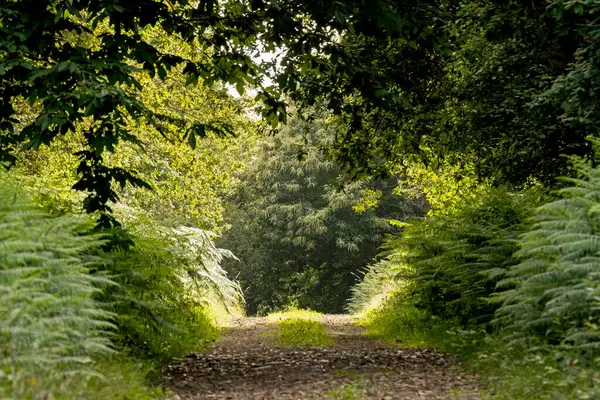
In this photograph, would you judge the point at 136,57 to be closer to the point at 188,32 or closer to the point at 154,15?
the point at 154,15

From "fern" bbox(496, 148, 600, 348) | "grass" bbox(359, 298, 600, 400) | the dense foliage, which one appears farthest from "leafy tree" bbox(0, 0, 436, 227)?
"grass" bbox(359, 298, 600, 400)

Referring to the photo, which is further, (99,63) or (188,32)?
(188,32)

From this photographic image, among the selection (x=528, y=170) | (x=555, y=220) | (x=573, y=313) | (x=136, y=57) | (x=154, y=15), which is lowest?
(x=573, y=313)

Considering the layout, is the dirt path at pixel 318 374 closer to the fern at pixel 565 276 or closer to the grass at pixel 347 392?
the grass at pixel 347 392

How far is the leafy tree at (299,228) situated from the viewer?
42281 mm

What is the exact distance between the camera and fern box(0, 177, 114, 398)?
211 inches

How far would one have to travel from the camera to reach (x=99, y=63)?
348 inches

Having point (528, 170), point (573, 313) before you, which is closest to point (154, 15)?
point (573, 313)

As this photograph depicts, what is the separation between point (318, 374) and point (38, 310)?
13.9ft

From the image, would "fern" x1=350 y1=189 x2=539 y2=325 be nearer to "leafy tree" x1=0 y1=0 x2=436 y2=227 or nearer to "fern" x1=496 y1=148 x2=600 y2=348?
"fern" x1=496 y1=148 x2=600 y2=348

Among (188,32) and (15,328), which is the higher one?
(188,32)

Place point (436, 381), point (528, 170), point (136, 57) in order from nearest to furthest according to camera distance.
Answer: point (436, 381), point (136, 57), point (528, 170)

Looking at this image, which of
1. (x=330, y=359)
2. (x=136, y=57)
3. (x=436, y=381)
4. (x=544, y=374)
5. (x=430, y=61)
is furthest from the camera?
(x=430, y=61)

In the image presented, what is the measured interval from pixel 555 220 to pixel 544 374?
2.21m
